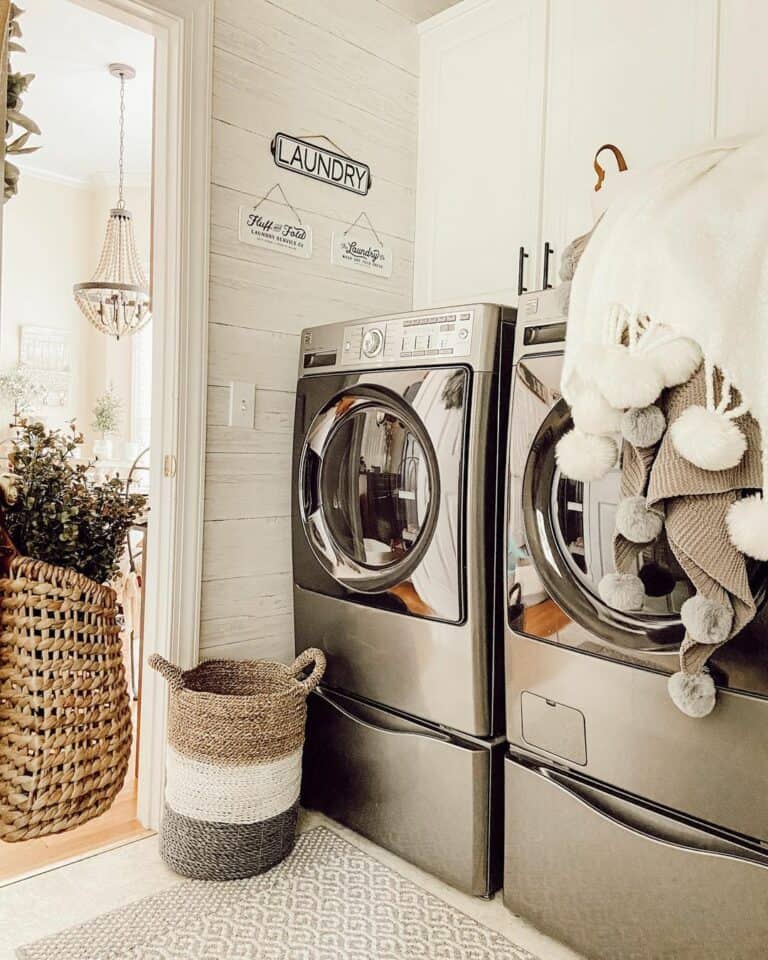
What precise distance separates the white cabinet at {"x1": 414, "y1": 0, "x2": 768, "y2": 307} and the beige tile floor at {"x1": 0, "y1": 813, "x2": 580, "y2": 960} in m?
1.52

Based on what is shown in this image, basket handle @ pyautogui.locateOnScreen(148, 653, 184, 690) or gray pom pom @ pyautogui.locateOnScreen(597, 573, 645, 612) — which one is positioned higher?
gray pom pom @ pyautogui.locateOnScreen(597, 573, 645, 612)

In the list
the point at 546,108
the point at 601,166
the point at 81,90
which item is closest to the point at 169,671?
the point at 601,166

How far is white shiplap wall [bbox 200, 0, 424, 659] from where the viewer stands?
2.05 metres

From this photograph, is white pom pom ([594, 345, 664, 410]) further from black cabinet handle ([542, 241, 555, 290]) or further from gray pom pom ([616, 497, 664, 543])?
black cabinet handle ([542, 241, 555, 290])

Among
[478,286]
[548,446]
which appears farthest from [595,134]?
[548,446]

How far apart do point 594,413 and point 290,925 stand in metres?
1.19

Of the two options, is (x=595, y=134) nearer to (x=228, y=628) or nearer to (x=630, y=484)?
(x=630, y=484)

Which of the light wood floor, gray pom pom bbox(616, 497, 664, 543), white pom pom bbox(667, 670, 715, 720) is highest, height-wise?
gray pom pom bbox(616, 497, 664, 543)

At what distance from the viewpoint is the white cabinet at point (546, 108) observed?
1.76 metres

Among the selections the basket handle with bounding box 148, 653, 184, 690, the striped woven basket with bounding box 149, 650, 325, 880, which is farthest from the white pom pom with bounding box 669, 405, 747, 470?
the basket handle with bounding box 148, 653, 184, 690

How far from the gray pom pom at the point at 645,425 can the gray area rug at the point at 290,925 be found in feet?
3.35

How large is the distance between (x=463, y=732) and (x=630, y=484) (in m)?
0.73

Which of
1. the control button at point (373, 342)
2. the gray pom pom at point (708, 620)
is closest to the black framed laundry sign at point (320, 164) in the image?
the control button at point (373, 342)

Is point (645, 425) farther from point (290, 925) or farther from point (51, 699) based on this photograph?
point (51, 699)
